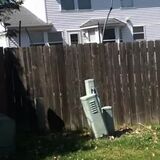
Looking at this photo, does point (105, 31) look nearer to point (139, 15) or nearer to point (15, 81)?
point (139, 15)

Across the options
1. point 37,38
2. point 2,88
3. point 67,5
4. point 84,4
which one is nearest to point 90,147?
point 2,88

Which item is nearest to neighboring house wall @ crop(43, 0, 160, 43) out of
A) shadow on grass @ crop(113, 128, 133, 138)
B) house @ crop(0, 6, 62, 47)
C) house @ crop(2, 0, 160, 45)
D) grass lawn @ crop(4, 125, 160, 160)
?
house @ crop(2, 0, 160, 45)

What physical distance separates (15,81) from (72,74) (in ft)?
3.98

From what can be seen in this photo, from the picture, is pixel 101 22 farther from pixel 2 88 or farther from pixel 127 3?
pixel 2 88

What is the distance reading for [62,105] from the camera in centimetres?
1235

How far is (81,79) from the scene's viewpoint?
1230cm

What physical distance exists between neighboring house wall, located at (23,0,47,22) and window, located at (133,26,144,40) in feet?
21.8

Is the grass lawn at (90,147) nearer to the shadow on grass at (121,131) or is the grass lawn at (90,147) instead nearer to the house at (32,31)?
the shadow on grass at (121,131)

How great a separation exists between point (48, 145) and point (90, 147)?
84cm

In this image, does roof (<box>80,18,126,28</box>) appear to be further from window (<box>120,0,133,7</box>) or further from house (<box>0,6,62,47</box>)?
house (<box>0,6,62,47</box>)

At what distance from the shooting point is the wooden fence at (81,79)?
1230cm

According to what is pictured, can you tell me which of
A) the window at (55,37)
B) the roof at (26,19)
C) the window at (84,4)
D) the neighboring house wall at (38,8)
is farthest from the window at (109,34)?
the neighboring house wall at (38,8)

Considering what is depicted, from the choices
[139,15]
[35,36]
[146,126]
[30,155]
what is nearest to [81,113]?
[146,126]

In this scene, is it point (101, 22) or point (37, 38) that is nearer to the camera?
point (37, 38)
